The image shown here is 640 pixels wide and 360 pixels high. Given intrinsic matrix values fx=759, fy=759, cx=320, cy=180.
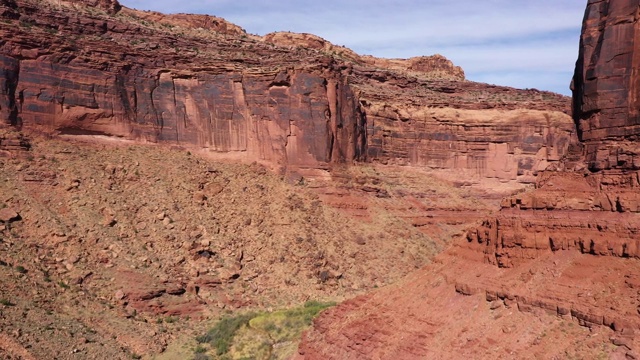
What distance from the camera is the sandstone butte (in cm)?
2039

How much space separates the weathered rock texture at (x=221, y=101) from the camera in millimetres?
47469

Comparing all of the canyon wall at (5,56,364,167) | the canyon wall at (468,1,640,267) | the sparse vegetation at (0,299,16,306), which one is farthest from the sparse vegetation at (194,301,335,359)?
the canyon wall at (5,56,364,167)

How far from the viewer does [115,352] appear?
100 ft

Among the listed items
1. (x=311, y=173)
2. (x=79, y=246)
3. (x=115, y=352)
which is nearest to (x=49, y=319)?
(x=115, y=352)

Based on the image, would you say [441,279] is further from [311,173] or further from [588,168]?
[311,173]

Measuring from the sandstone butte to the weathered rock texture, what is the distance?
0.44ft

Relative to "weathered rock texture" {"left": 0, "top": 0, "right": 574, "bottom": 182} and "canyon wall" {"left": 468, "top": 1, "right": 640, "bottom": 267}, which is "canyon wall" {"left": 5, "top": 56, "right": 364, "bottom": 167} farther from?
"canyon wall" {"left": 468, "top": 1, "right": 640, "bottom": 267}

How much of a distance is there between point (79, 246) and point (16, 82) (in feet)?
48.0

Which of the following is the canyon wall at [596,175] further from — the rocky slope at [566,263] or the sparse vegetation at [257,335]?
the sparse vegetation at [257,335]

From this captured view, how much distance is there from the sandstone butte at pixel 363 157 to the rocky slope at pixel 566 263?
58mm

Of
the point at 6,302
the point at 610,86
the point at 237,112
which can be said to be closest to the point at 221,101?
the point at 237,112

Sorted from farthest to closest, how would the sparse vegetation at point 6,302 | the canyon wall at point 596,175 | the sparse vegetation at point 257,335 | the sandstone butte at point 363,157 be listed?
the sparse vegetation at point 257,335 < the sparse vegetation at point 6,302 < the sandstone butte at point 363,157 < the canyon wall at point 596,175

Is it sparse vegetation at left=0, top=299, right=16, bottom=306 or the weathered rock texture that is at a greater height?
the weathered rock texture

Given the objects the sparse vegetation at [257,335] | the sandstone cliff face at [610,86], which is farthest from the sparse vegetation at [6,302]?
the sandstone cliff face at [610,86]
